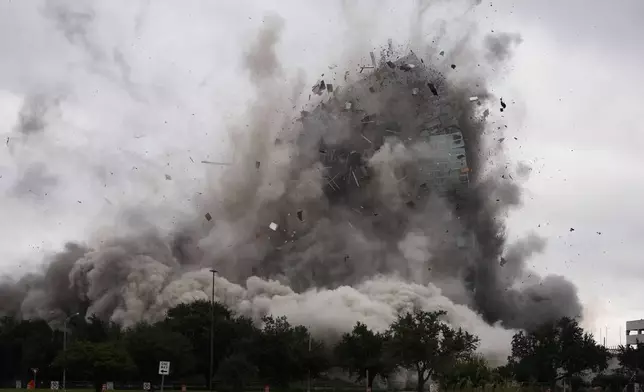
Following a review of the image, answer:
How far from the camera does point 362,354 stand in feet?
315

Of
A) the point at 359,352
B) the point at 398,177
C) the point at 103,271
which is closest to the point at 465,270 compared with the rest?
the point at 398,177

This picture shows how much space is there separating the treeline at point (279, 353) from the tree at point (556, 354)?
0.12m

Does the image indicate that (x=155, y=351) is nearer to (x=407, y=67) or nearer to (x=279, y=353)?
(x=279, y=353)

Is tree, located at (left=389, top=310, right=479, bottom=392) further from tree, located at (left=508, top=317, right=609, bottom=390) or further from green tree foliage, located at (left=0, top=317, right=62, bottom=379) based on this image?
green tree foliage, located at (left=0, top=317, right=62, bottom=379)

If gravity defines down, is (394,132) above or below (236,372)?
above

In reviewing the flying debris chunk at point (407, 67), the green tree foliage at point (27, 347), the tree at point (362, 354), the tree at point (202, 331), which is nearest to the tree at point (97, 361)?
the tree at point (202, 331)

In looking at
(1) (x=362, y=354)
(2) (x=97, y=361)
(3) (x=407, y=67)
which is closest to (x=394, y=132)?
(3) (x=407, y=67)

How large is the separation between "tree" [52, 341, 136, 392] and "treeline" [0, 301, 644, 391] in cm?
9

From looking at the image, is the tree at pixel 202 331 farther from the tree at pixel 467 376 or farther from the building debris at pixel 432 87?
the tree at pixel 467 376

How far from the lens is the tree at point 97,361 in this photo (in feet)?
248

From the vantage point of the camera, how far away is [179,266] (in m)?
145

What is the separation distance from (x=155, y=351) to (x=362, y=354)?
24.4 metres

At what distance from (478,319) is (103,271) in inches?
2456

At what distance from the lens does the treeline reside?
7600 centimetres
